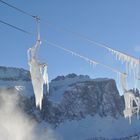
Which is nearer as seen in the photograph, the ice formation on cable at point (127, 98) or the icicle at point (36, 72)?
the icicle at point (36, 72)

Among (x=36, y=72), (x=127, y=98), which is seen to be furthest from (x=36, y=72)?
(x=127, y=98)

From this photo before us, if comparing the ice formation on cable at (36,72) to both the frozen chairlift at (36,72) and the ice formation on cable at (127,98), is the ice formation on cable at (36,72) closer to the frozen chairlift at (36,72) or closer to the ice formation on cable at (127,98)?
the frozen chairlift at (36,72)

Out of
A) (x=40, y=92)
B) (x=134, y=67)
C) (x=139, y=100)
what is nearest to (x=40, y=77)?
(x=40, y=92)

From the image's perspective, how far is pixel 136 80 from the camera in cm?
3850

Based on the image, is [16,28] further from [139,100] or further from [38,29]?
[139,100]

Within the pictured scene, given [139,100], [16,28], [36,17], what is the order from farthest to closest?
1. [139,100]
2. [36,17]
3. [16,28]

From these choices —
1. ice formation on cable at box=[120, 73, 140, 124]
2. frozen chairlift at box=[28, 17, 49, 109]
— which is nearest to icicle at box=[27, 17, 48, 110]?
frozen chairlift at box=[28, 17, 49, 109]

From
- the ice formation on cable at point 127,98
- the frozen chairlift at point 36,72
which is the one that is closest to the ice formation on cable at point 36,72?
the frozen chairlift at point 36,72

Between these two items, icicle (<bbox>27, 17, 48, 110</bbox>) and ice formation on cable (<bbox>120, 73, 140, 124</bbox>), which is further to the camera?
ice formation on cable (<bbox>120, 73, 140, 124</bbox>)

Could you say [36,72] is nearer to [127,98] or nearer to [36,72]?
[36,72]

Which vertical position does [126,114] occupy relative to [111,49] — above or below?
below

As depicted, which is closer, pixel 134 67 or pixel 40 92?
pixel 40 92

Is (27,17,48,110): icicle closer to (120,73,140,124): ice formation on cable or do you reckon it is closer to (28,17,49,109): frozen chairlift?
(28,17,49,109): frozen chairlift

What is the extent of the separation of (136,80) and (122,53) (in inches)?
119
